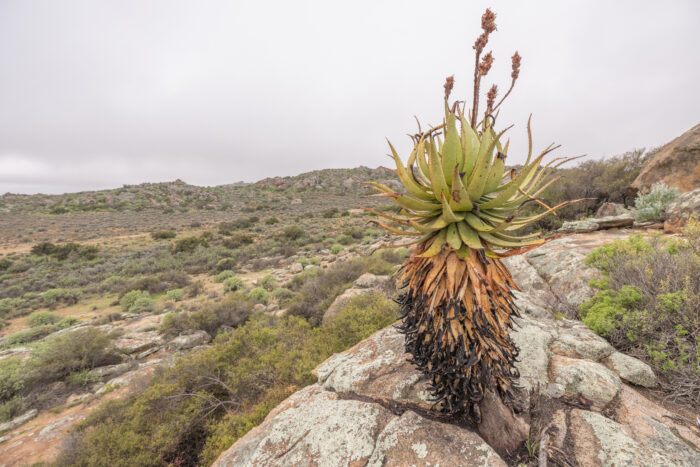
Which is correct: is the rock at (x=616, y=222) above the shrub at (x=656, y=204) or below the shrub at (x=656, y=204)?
below

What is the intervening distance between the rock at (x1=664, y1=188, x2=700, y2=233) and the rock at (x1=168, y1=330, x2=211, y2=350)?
13.0 m

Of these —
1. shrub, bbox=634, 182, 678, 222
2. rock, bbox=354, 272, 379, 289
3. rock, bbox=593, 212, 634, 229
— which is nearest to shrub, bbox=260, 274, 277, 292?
rock, bbox=354, 272, 379, 289

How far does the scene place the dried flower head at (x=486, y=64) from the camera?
1604 mm

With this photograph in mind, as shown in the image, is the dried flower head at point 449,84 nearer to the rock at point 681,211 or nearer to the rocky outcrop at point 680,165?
the rock at point 681,211

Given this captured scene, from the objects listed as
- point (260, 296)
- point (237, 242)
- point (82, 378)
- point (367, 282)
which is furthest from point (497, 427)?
point (237, 242)

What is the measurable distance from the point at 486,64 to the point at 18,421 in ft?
32.5

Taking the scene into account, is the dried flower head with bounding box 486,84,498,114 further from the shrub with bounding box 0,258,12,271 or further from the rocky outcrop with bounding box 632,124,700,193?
the shrub with bounding box 0,258,12,271

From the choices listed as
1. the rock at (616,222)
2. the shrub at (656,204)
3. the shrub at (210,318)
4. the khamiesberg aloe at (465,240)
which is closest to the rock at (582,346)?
the khamiesberg aloe at (465,240)

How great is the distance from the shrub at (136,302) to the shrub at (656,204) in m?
17.3

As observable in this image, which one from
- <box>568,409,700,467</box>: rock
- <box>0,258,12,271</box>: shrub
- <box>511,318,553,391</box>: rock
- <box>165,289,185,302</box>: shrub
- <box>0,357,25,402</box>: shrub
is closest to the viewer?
<box>568,409,700,467</box>: rock

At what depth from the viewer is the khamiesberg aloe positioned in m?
1.59

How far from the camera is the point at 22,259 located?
17.7 meters

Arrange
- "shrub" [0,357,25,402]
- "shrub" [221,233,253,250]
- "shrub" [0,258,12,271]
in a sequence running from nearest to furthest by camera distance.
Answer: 1. "shrub" [0,357,25,402]
2. "shrub" [0,258,12,271]
3. "shrub" [221,233,253,250]

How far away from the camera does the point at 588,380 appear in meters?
2.39
